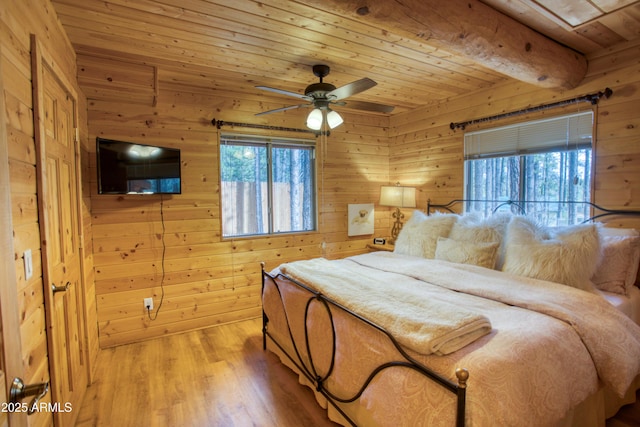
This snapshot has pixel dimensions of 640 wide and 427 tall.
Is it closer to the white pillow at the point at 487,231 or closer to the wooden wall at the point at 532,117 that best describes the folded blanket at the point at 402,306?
the white pillow at the point at 487,231

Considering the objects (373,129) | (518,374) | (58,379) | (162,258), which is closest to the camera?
(518,374)

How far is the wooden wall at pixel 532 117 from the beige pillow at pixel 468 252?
3.14ft

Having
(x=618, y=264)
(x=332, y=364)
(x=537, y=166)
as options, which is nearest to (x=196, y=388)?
(x=332, y=364)

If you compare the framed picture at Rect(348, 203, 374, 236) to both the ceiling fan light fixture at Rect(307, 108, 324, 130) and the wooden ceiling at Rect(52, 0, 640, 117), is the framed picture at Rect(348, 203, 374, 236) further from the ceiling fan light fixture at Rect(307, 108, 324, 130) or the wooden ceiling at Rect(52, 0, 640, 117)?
the ceiling fan light fixture at Rect(307, 108, 324, 130)

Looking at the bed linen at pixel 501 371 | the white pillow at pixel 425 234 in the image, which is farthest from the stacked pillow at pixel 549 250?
the bed linen at pixel 501 371

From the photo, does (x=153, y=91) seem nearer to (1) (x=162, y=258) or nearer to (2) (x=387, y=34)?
(1) (x=162, y=258)

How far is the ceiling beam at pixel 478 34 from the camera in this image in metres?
1.65

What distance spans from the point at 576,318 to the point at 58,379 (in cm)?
270

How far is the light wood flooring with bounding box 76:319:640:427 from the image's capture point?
205 cm

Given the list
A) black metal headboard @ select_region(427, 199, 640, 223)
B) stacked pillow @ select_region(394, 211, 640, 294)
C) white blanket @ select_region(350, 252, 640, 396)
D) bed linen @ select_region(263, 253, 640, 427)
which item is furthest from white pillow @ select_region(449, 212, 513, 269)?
bed linen @ select_region(263, 253, 640, 427)

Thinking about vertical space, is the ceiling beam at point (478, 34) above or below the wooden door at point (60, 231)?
above

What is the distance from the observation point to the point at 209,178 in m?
3.44

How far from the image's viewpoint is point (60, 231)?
6.37 feet

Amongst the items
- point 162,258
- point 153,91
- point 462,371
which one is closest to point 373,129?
point 153,91
